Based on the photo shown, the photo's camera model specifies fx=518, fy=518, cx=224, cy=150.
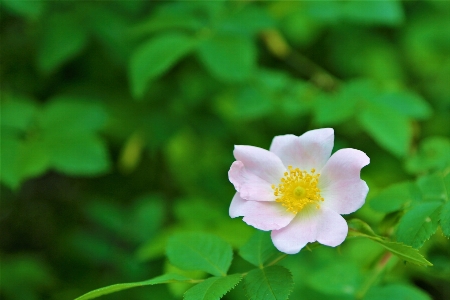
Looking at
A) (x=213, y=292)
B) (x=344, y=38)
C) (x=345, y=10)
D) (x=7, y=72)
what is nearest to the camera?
(x=213, y=292)

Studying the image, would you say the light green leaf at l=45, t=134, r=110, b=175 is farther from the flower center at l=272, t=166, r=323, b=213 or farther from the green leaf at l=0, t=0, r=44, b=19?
the flower center at l=272, t=166, r=323, b=213

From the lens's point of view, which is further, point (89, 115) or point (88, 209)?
point (88, 209)

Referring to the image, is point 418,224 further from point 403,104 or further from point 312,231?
point 403,104

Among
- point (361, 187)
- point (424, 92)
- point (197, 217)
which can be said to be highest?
point (361, 187)

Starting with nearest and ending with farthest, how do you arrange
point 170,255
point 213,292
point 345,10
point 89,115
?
point 213,292, point 170,255, point 89,115, point 345,10

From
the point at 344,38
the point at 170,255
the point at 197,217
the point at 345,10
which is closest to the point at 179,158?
the point at 197,217

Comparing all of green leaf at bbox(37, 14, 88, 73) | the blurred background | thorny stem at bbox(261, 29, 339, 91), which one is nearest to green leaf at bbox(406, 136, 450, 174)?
the blurred background

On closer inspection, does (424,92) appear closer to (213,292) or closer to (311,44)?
(311,44)
